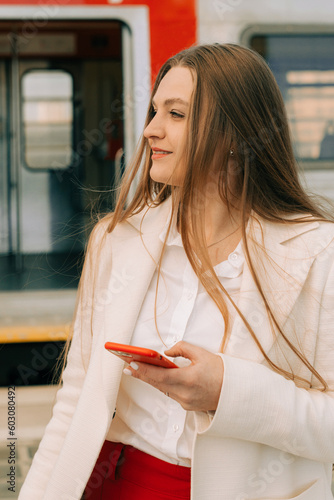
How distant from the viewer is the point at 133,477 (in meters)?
1.15

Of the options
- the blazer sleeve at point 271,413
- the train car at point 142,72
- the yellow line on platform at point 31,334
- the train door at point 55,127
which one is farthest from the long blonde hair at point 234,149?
the train door at point 55,127

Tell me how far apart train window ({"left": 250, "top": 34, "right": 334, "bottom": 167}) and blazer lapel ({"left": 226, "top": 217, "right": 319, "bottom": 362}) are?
2.06m

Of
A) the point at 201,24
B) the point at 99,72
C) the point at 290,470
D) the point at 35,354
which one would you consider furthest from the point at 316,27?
the point at 290,470

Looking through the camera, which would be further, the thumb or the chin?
the chin

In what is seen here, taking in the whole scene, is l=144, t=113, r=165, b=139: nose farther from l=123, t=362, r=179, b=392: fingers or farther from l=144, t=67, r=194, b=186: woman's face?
l=123, t=362, r=179, b=392: fingers

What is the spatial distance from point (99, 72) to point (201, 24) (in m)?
1.68

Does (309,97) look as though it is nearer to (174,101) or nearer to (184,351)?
(174,101)

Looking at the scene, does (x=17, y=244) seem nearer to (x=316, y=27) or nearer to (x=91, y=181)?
(x=91, y=181)

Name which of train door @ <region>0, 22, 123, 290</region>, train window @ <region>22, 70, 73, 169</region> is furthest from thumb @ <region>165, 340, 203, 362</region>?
train window @ <region>22, 70, 73, 169</region>

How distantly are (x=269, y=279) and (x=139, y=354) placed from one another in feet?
1.14

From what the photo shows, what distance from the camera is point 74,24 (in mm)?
3010

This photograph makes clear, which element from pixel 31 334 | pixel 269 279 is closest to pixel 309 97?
pixel 31 334

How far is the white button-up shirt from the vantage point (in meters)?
1.10

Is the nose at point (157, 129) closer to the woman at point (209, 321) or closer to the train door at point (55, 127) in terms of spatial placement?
the woman at point (209, 321)
